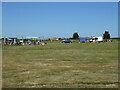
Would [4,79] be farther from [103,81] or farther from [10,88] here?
[103,81]

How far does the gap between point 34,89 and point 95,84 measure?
1865 millimetres

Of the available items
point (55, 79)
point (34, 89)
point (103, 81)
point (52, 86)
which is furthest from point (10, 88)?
point (103, 81)

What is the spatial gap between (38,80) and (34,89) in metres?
1.26

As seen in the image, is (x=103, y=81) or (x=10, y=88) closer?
(x=10, y=88)

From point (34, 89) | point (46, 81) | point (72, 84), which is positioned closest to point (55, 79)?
point (46, 81)

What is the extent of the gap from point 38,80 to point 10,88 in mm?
1254

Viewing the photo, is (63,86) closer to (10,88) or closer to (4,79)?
(10,88)

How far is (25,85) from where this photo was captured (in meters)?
6.80

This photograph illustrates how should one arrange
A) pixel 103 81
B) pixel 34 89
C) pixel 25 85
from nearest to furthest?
pixel 34 89, pixel 25 85, pixel 103 81

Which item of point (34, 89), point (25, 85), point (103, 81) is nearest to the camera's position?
point (34, 89)

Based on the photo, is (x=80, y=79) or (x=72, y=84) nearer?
(x=72, y=84)

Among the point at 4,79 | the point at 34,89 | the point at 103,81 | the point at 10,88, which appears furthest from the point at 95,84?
the point at 4,79

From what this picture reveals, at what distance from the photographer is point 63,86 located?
662cm

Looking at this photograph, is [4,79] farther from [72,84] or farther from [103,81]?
[103,81]
